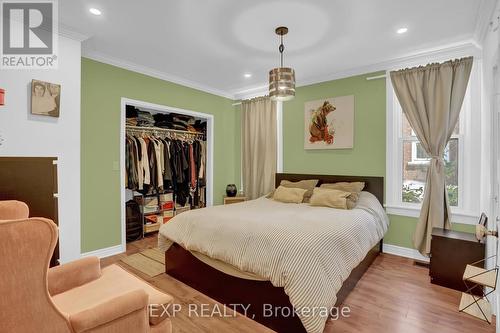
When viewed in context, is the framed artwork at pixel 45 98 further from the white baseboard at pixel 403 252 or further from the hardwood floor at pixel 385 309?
the white baseboard at pixel 403 252

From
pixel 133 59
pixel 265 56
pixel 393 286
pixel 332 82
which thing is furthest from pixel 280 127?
pixel 393 286

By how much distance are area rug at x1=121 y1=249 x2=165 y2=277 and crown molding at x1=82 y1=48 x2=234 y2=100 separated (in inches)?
99.9

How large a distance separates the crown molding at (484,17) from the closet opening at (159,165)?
3.72 m

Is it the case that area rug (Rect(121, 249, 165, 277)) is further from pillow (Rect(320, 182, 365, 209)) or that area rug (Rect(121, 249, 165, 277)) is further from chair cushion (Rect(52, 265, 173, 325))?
pillow (Rect(320, 182, 365, 209))

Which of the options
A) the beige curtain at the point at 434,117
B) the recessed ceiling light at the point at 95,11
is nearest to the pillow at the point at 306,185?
the beige curtain at the point at 434,117

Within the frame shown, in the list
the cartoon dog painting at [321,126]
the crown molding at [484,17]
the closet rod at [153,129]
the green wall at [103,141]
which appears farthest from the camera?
the closet rod at [153,129]

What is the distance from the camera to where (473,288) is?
2312mm

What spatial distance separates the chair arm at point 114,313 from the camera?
3.53 ft

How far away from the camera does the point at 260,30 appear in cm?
259

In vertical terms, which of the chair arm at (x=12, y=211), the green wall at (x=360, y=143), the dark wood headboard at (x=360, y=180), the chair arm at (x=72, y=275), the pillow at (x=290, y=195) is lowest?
the chair arm at (x=72, y=275)

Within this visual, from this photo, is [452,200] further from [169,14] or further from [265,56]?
[169,14]

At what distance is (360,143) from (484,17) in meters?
1.76

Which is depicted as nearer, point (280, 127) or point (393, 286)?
point (393, 286)

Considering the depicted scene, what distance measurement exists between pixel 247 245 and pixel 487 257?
2212 mm
